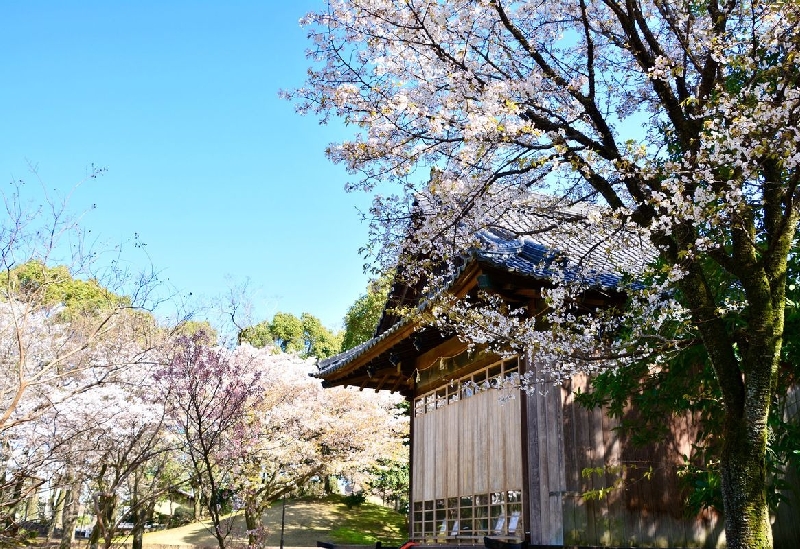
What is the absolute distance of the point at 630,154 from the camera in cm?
415

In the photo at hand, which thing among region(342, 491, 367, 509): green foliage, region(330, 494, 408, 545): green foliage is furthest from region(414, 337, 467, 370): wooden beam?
region(342, 491, 367, 509): green foliage

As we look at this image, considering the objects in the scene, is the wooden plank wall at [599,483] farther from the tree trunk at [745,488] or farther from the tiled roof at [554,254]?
the tree trunk at [745,488]

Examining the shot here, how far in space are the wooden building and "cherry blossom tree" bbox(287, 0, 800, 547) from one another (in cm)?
64

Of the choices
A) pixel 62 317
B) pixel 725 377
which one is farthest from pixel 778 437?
pixel 62 317

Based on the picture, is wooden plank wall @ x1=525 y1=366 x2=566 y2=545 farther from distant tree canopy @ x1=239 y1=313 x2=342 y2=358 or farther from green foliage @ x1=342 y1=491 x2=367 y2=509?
distant tree canopy @ x1=239 y1=313 x2=342 y2=358

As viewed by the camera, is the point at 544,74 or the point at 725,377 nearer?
the point at 725,377

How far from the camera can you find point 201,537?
2231 centimetres

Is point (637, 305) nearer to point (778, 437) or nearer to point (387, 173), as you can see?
point (778, 437)

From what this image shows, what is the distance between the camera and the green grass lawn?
69.8ft

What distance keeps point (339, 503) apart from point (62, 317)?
13260mm

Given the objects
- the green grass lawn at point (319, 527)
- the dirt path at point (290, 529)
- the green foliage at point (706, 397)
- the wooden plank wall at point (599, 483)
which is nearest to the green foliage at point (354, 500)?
the green grass lawn at point (319, 527)

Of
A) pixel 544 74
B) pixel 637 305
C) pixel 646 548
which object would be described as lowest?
pixel 646 548

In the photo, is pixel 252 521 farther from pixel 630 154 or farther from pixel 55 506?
pixel 630 154

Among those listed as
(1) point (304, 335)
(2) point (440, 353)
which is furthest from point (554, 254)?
(1) point (304, 335)
